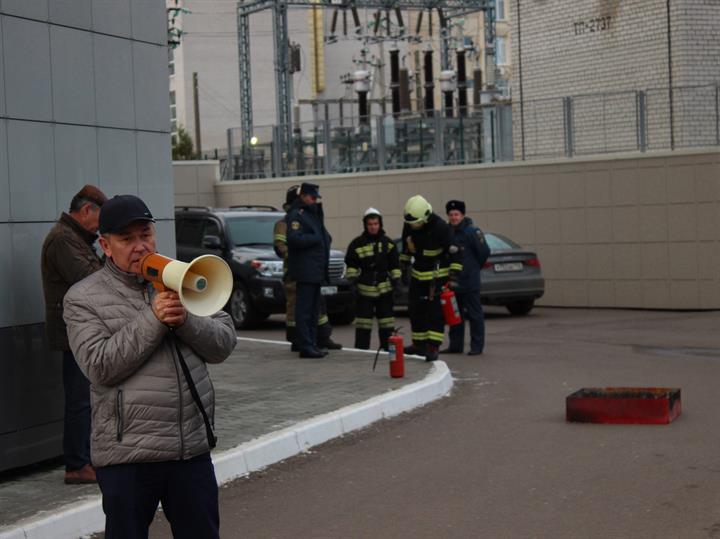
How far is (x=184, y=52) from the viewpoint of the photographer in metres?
67.1

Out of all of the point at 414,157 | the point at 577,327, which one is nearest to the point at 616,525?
the point at 577,327

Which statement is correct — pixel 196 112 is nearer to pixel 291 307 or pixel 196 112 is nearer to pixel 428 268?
pixel 291 307

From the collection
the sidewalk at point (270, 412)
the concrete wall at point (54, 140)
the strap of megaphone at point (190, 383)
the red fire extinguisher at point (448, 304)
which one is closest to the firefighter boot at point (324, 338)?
the sidewalk at point (270, 412)

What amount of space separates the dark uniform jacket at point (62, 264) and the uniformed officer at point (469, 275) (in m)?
8.49

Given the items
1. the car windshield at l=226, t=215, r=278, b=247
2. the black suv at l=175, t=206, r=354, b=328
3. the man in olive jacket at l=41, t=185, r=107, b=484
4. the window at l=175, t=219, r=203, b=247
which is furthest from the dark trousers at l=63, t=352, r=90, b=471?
the window at l=175, t=219, r=203, b=247

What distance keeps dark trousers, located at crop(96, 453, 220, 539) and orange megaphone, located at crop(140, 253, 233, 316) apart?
676 millimetres

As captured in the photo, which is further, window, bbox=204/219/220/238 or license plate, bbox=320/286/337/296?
window, bbox=204/219/220/238

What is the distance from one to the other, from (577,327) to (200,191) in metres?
15.2

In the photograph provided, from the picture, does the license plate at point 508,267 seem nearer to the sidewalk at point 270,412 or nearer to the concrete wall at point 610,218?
the concrete wall at point 610,218

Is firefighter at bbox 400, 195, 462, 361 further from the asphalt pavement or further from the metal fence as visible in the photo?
the metal fence

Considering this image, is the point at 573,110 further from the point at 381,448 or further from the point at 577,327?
the point at 381,448

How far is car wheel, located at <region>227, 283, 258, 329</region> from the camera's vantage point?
20922 mm

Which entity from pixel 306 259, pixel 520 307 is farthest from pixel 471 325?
pixel 520 307

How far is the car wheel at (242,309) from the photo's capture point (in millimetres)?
20922
